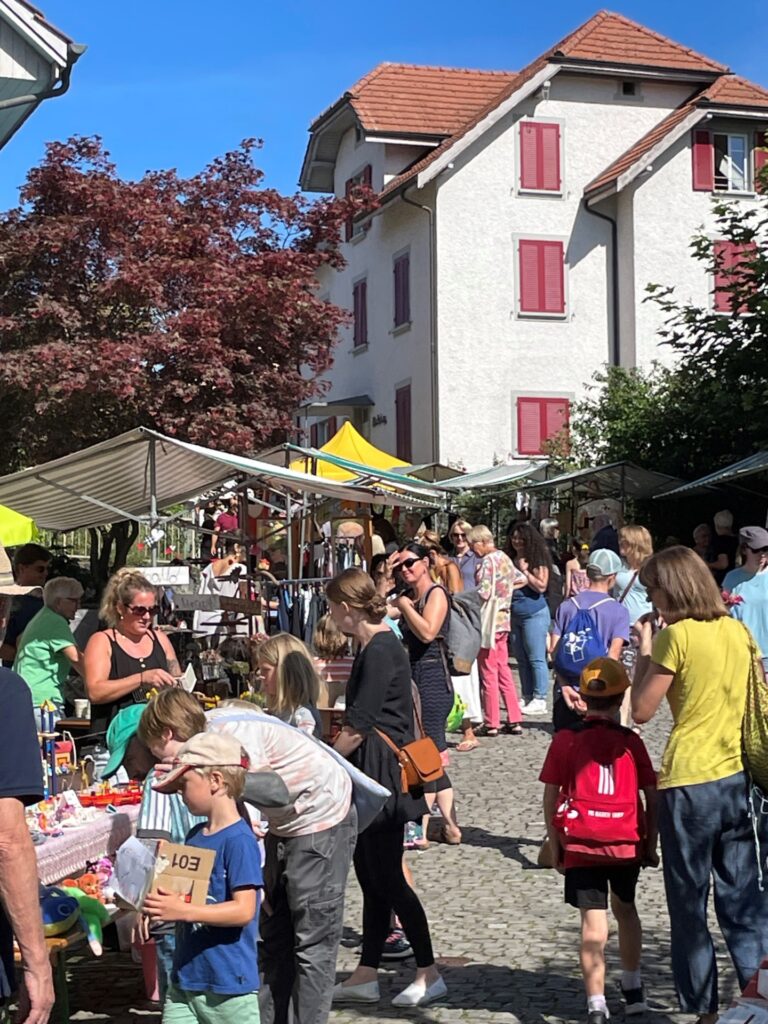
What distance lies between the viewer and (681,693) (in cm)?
548

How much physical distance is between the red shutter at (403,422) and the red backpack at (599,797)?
95.4 feet

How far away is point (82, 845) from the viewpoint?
588cm

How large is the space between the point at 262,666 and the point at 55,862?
1.15 m

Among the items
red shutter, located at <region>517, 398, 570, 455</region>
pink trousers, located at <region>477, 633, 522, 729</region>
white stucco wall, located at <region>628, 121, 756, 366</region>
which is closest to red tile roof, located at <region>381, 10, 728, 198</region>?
white stucco wall, located at <region>628, 121, 756, 366</region>

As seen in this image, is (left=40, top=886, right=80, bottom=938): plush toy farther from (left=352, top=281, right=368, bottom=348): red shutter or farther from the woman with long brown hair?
(left=352, top=281, right=368, bottom=348): red shutter

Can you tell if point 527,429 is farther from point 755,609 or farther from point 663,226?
point 755,609

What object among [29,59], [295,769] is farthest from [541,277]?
[295,769]

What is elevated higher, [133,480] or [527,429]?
[527,429]

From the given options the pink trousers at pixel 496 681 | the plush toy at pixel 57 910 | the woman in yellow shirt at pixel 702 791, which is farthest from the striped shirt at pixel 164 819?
the pink trousers at pixel 496 681

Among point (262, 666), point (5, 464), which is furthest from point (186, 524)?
point (262, 666)

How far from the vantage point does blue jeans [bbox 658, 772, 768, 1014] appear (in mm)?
5375

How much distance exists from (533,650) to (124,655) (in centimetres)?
798

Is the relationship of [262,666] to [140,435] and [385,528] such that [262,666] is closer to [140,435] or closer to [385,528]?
[140,435]

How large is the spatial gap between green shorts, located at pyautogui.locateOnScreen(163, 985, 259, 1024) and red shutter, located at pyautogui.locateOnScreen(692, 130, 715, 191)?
30641 millimetres
